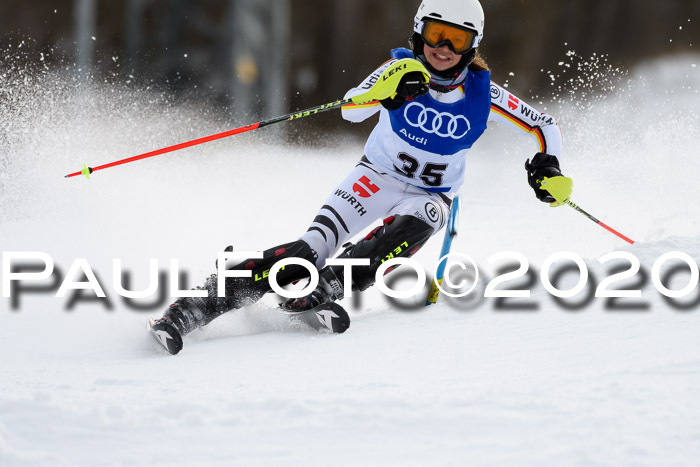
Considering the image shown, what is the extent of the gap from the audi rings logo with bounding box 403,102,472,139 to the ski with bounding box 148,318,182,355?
128cm

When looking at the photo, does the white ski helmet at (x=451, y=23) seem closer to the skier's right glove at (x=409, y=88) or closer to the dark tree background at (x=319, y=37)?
the skier's right glove at (x=409, y=88)

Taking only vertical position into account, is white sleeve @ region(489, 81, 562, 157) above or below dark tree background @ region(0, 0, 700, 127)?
below

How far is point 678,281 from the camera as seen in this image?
2.92m

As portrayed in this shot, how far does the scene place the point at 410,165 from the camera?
3.26m

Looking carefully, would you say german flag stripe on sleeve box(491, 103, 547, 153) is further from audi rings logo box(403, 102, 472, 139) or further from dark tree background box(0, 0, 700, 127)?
dark tree background box(0, 0, 700, 127)

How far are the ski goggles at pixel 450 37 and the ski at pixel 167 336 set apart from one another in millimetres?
1515

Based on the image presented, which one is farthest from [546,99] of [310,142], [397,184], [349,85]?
[397,184]

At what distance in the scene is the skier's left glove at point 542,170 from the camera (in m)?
3.30

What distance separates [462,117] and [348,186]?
1.85 feet

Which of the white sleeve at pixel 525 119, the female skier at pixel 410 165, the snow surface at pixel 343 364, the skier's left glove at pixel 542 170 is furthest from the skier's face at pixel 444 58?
the snow surface at pixel 343 364

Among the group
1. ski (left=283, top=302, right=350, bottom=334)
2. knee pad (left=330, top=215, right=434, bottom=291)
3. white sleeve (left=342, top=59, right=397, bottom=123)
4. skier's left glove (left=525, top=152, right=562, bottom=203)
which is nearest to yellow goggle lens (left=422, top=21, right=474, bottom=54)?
white sleeve (left=342, top=59, right=397, bottom=123)

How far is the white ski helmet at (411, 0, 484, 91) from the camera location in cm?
306

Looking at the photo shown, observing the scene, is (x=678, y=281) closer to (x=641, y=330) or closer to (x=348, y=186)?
(x=641, y=330)

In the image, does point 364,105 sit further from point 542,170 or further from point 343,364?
point 343,364
